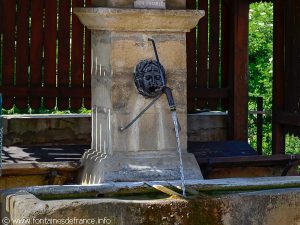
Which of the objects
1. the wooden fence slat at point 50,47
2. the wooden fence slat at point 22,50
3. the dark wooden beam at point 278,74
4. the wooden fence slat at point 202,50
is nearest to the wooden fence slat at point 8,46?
the wooden fence slat at point 22,50

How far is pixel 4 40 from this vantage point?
34.9ft

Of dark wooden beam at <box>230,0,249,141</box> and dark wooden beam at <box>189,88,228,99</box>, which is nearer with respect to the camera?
dark wooden beam at <box>230,0,249,141</box>

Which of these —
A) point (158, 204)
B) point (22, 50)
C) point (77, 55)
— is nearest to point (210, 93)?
point (77, 55)

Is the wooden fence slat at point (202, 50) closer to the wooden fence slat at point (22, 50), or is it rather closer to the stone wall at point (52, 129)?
the stone wall at point (52, 129)

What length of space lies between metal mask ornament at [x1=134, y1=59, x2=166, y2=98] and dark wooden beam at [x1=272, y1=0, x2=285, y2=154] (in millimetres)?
2982

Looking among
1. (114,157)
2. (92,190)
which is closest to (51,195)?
(92,190)

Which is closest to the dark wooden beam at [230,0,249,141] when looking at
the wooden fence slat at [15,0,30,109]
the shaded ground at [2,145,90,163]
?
the shaded ground at [2,145,90,163]

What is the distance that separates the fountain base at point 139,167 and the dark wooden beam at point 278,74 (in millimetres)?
2646

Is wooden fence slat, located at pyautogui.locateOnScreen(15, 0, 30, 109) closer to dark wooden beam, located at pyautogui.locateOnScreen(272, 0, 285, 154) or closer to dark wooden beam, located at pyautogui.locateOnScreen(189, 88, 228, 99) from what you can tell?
dark wooden beam, located at pyautogui.locateOnScreen(189, 88, 228, 99)

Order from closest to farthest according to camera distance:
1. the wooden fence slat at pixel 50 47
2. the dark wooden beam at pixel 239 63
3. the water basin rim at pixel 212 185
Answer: the water basin rim at pixel 212 185 < the wooden fence slat at pixel 50 47 < the dark wooden beam at pixel 239 63

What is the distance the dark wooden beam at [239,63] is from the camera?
11.0 metres

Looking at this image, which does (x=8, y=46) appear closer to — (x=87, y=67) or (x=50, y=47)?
(x=50, y=47)

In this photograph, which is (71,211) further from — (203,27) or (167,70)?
(203,27)

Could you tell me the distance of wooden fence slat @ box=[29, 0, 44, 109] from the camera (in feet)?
35.0
